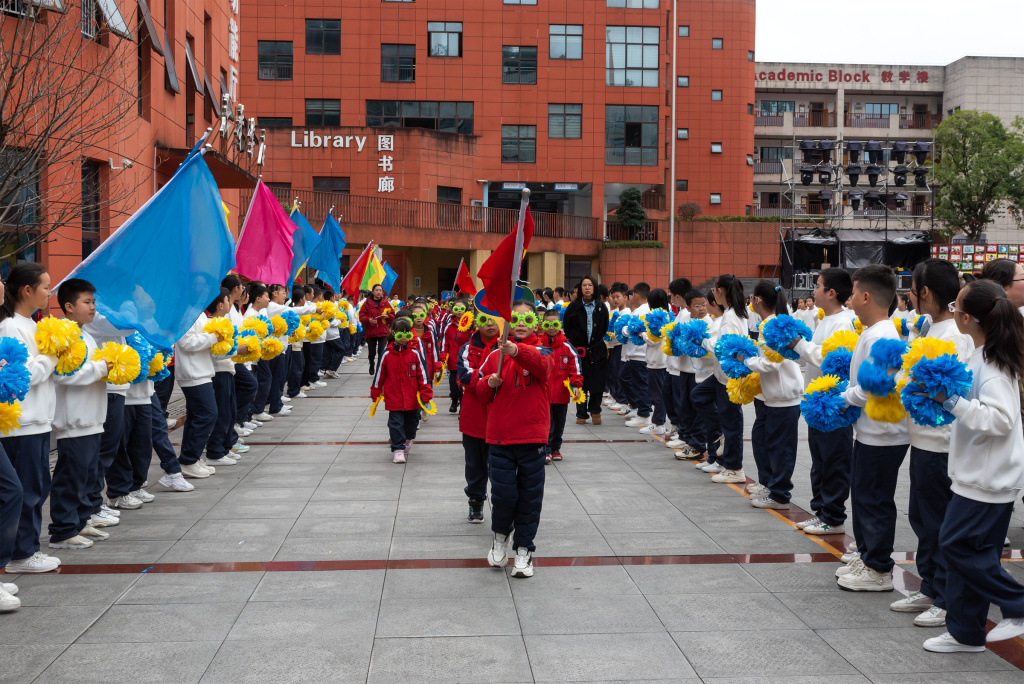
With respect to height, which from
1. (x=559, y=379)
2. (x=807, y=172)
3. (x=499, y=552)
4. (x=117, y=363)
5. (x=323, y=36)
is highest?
(x=323, y=36)

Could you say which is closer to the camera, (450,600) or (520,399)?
(450,600)

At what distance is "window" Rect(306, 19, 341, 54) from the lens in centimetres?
4378

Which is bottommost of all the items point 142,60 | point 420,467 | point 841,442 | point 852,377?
point 420,467

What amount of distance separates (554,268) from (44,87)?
112 feet

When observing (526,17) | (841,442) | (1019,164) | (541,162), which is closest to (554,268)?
(541,162)

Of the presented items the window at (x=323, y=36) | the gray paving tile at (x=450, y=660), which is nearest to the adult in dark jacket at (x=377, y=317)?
the gray paving tile at (x=450, y=660)

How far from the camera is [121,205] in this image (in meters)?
15.5

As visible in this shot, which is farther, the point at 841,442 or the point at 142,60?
the point at 142,60

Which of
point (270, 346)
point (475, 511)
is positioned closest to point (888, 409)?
point (475, 511)

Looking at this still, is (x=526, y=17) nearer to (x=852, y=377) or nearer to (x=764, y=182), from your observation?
(x=764, y=182)

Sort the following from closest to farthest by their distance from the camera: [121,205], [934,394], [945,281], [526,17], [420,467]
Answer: [934,394], [945,281], [420,467], [121,205], [526,17]

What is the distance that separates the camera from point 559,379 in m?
10.0

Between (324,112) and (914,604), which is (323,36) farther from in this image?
(914,604)

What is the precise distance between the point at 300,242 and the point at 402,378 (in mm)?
6120
